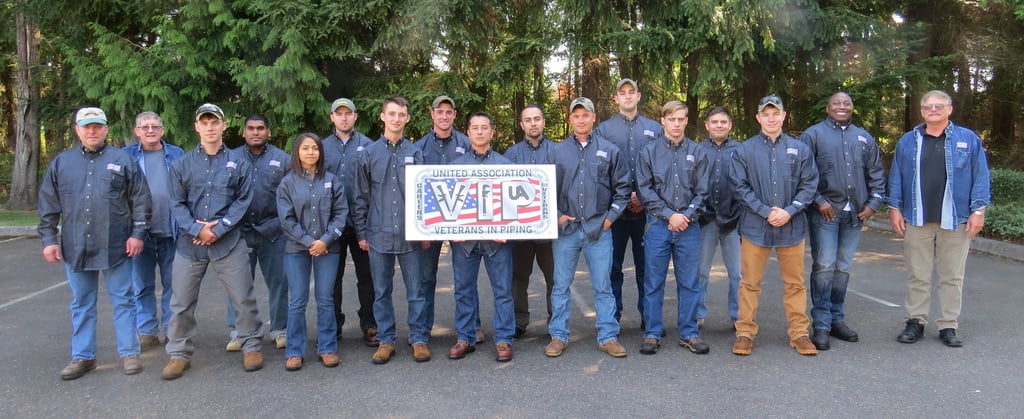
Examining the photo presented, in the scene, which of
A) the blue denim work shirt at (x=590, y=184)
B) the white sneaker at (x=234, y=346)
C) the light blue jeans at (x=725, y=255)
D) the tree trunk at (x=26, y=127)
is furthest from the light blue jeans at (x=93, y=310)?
the tree trunk at (x=26, y=127)

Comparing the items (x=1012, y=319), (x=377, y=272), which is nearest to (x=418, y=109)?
(x=377, y=272)

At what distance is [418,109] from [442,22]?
70.8 inches

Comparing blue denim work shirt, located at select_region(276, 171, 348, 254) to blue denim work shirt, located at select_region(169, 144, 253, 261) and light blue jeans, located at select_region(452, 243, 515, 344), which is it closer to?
blue denim work shirt, located at select_region(169, 144, 253, 261)

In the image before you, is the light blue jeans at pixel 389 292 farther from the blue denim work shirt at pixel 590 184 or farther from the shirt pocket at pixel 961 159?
the shirt pocket at pixel 961 159

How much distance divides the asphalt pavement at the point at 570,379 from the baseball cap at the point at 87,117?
6.22 feet

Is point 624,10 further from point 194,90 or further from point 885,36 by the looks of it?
point 194,90

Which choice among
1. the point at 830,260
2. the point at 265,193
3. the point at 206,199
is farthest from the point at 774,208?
the point at 206,199

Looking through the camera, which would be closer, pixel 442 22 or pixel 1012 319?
pixel 1012 319

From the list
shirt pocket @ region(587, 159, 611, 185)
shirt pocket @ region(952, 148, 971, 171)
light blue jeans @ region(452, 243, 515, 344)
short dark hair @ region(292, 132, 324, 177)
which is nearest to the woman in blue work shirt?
short dark hair @ region(292, 132, 324, 177)

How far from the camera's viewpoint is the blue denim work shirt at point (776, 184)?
16.3ft

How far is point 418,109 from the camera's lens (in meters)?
12.8

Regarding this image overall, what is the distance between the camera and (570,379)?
14.9ft

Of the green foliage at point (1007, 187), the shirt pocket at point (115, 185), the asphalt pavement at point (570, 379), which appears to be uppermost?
the shirt pocket at point (115, 185)

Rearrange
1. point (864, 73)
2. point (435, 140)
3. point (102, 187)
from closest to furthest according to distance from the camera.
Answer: point (102, 187) → point (435, 140) → point (864, 73)
